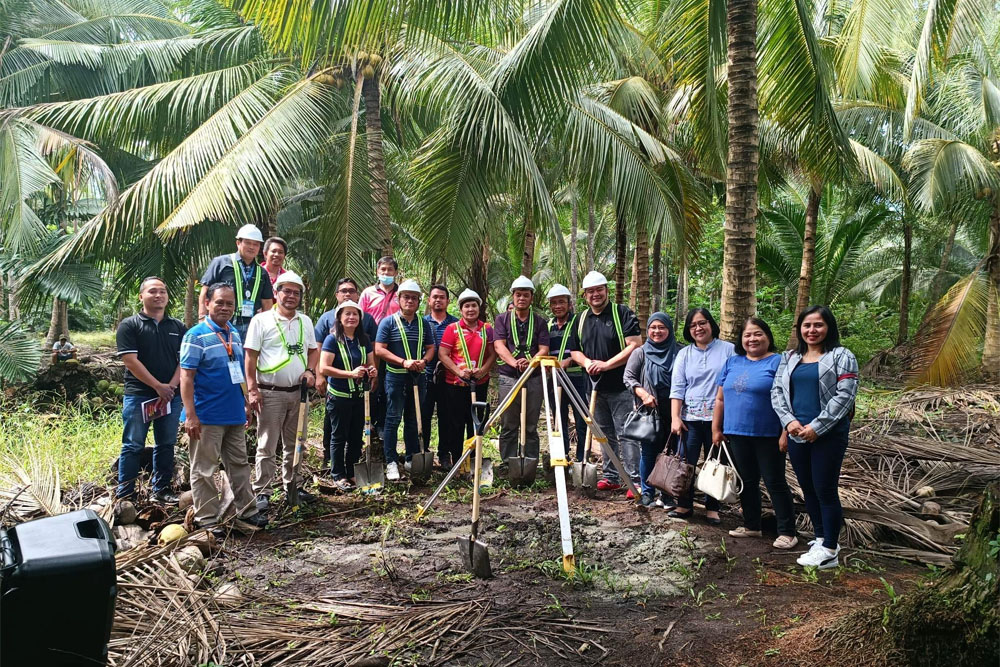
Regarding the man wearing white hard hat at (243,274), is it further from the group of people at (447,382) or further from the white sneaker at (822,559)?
the white sneaker at (822,559)

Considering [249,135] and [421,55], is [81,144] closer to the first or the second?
[249,135]

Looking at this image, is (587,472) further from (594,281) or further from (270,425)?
(270,425)

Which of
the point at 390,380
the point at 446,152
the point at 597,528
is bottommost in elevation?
the point at 597,528

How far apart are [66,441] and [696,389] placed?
24.5 ft

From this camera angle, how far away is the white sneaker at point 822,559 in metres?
5.00

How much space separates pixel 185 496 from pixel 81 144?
763 cm

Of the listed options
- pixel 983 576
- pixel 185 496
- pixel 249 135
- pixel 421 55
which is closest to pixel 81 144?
pixel 249 135

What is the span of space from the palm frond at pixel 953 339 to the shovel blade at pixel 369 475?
28.0ft

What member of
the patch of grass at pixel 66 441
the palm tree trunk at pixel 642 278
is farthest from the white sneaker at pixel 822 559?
the palm tree trunk at pixel 642 278

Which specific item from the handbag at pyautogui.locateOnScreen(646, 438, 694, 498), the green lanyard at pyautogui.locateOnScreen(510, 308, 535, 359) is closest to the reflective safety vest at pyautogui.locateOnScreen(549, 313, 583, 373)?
the green lanyard at pyautogui.locateOnScreen(510, 308, 535, 359)

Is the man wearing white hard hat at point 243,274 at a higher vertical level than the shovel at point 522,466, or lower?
higher

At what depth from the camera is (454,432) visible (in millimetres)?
7824

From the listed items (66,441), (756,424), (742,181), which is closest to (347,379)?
(756,424)

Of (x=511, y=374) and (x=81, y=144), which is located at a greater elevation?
(x=81, y=144)
